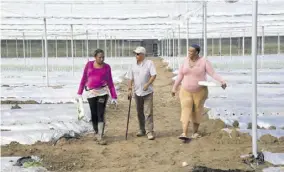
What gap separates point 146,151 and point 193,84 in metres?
1.21

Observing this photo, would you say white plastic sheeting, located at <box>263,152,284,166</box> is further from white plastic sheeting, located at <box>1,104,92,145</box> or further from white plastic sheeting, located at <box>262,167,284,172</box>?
white plastic sheeting, located at <box>1,104,92,145</box>

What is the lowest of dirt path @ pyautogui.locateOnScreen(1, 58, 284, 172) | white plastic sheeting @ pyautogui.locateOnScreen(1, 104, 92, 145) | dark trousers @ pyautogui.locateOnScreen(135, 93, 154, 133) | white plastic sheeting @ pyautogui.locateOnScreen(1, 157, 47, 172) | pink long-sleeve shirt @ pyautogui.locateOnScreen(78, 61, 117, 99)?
dirt path @ pyautogui.locateOnScreen(1, 58, 284, 172)

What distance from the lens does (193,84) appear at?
21.9 ft

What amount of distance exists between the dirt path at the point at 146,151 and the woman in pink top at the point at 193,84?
38 cm

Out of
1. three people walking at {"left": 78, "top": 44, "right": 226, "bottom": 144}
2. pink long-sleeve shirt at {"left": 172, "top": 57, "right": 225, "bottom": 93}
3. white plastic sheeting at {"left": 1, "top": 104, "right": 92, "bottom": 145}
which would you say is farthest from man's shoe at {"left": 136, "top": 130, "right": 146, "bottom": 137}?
pink long-sleeve shirt at {"left": 172, "top": 57, "right": 225, "bottom": 93}

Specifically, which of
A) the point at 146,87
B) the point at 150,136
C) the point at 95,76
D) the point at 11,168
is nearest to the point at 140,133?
the point at 150,136

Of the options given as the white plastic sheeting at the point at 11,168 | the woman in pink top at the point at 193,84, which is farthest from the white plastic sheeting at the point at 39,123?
the woman in pink top at the point at 193,84

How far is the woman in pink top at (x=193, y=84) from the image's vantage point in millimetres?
6613

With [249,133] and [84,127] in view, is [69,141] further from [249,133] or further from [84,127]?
[249,133]

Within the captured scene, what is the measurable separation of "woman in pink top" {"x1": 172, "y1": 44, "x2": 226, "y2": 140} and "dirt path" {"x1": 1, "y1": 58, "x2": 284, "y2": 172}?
1.26 feet

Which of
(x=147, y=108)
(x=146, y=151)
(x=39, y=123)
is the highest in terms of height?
(x=147, y=108)

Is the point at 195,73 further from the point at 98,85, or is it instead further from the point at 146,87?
the point at 98,85

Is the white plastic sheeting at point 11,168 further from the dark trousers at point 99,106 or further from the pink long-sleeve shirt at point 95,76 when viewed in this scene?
the pink long-sleeve shirt at point 95,76

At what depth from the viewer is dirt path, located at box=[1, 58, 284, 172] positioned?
552cm
